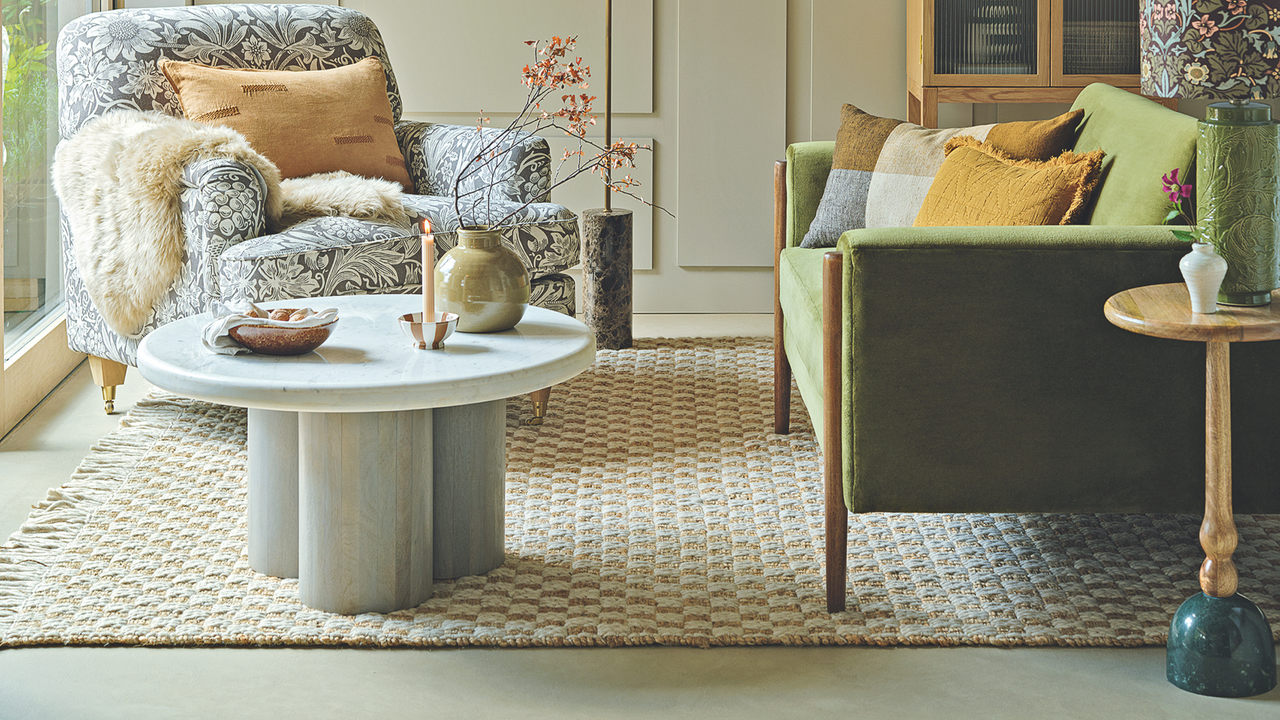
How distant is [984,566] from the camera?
7.09 ft

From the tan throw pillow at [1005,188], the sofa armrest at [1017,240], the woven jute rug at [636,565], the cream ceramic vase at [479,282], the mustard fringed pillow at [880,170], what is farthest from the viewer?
the mustard fringed pillow at [880,170]

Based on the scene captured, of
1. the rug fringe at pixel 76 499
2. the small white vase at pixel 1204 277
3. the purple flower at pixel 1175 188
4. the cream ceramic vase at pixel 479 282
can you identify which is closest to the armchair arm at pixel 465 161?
the rug fringe at pixel 76 499

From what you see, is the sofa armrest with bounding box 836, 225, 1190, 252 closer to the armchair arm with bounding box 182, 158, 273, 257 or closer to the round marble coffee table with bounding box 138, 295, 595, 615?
the round marble coffee table with bounding box 138, 295, 595, 615

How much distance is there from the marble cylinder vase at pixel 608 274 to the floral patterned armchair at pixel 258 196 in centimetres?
50

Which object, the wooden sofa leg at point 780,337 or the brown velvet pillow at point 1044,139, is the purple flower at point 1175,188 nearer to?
the brown velvet pillow at point 1044,139

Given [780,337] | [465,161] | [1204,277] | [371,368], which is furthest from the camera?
[465,161]

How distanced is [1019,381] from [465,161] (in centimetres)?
185

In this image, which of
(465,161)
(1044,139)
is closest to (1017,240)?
(1044,139)

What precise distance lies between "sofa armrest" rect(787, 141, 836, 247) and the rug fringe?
1501 mm

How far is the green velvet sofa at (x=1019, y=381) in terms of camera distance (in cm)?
178

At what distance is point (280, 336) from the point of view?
6.35 ft

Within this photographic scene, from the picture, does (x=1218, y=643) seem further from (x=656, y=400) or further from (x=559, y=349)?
(x=656, y=400)

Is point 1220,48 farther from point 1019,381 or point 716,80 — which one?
point 716,80

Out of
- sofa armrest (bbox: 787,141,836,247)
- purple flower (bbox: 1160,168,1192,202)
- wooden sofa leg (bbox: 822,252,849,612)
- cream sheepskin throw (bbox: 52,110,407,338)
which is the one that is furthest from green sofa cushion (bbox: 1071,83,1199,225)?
cream sheepskin throw (bbox: 52,110,407,338)
